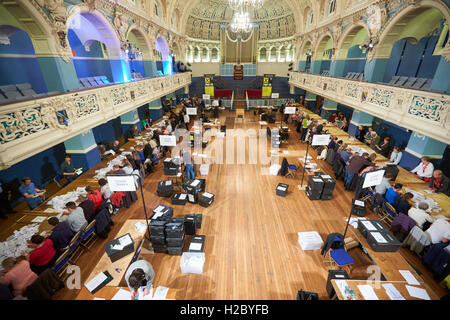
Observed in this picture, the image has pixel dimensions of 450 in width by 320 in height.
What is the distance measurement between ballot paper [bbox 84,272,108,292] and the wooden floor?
1370 millimetres

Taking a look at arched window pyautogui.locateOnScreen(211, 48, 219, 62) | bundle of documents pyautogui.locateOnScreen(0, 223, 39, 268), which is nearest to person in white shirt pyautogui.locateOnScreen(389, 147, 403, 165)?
bundle of documents pyautogui.locateOnScreen(0, 223, 39, 268)

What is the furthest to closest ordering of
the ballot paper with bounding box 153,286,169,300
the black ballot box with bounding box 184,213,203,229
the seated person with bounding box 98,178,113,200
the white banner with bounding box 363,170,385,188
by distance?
the seated person with bounding box 98,178,113,200 < the black ballot box with bounding box 184,213,203,229 < the white banner with bounding box 363,170,385,188 < the ballot paper with bounding box 153,286,169,300

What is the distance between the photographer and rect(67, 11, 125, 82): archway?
9.33 meters

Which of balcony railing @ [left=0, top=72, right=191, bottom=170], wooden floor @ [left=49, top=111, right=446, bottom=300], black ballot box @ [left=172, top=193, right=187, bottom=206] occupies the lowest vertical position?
wooden floor @ [left=49, top=111, right=446, bottom=300]

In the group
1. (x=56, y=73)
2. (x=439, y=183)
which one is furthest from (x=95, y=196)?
(x=439, y=183)

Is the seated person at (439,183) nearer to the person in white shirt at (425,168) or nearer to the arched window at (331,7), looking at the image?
the person in white shirt at (425,168)

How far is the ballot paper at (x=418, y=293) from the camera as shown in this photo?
3.60m

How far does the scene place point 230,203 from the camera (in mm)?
7910

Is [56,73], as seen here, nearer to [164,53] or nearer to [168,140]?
[168,140]

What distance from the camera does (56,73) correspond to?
664 centimetres

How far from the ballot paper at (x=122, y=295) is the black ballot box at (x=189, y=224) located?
8.39ft

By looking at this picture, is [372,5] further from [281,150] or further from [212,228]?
[212,228]

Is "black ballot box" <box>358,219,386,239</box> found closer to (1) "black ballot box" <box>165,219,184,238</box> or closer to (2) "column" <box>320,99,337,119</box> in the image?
(1) "black ballot box" <box>165,219,184,238</box>

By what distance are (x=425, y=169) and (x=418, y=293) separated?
5.30 m
